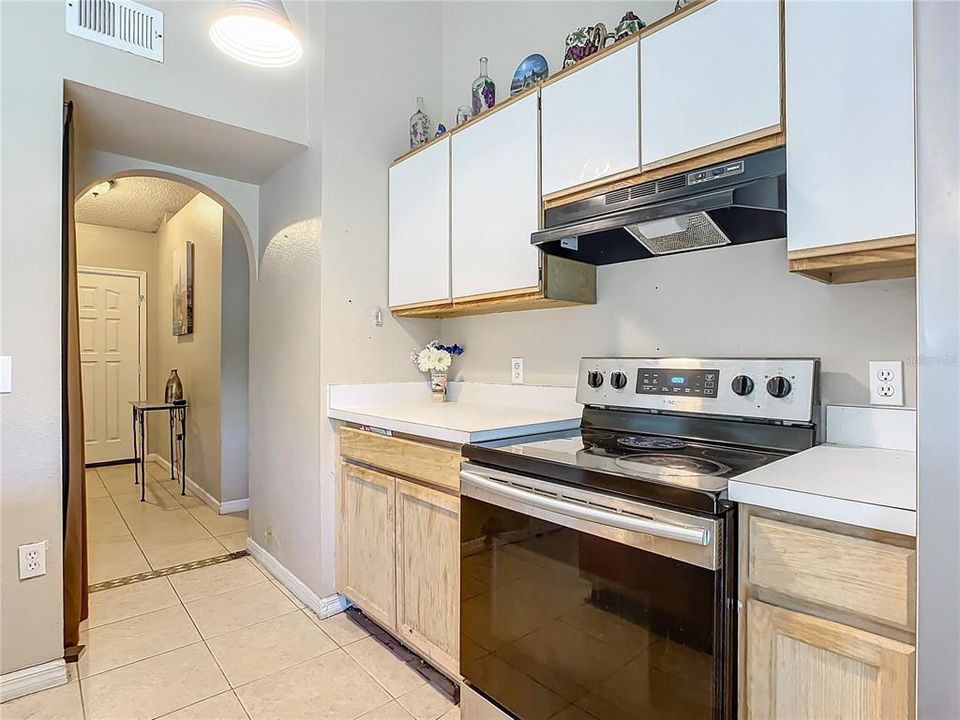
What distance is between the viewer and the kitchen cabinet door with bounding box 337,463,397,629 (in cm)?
203

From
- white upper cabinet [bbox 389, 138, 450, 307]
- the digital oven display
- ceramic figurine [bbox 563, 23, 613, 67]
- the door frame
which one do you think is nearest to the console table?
the door frame

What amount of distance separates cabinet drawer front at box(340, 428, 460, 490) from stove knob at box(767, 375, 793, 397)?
0.93 m

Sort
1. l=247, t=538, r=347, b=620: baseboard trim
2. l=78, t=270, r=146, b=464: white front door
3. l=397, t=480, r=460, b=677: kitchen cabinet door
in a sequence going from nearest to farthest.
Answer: l=397, t=480, r=460, b=677: kitchen cabinet door → l=247, t=538, r=347, b=620: baseboard trim → l=78, t=270, r=146, b=464: white front door

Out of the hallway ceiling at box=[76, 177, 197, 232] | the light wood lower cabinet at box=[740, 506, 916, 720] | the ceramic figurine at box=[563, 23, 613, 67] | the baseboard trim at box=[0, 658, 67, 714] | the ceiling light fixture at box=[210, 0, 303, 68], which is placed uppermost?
the hallway ceiling at box=[76, 177, 197, 232]

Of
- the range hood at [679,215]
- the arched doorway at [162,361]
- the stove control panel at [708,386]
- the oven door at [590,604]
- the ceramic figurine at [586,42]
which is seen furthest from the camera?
the arched doorway at [162,361]

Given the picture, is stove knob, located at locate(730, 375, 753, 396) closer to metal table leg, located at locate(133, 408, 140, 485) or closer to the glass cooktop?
the glass cooktop

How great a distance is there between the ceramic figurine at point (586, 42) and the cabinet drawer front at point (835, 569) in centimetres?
160

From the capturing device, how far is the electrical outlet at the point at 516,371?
2.39 meters

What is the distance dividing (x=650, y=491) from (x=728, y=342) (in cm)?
76

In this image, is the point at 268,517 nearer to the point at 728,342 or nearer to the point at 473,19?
the point at 728,342

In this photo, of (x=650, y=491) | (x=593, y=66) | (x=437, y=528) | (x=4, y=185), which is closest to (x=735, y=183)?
(x=593, y=66)

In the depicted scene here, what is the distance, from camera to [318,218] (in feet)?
7.97

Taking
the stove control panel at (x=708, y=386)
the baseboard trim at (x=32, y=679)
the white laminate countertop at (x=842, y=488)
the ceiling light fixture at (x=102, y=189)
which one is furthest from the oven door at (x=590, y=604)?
the ceiling light fixture at (x=102, y=189)

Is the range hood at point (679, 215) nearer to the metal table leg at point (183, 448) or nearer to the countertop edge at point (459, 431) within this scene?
the countertop edge at point (459, 431)
